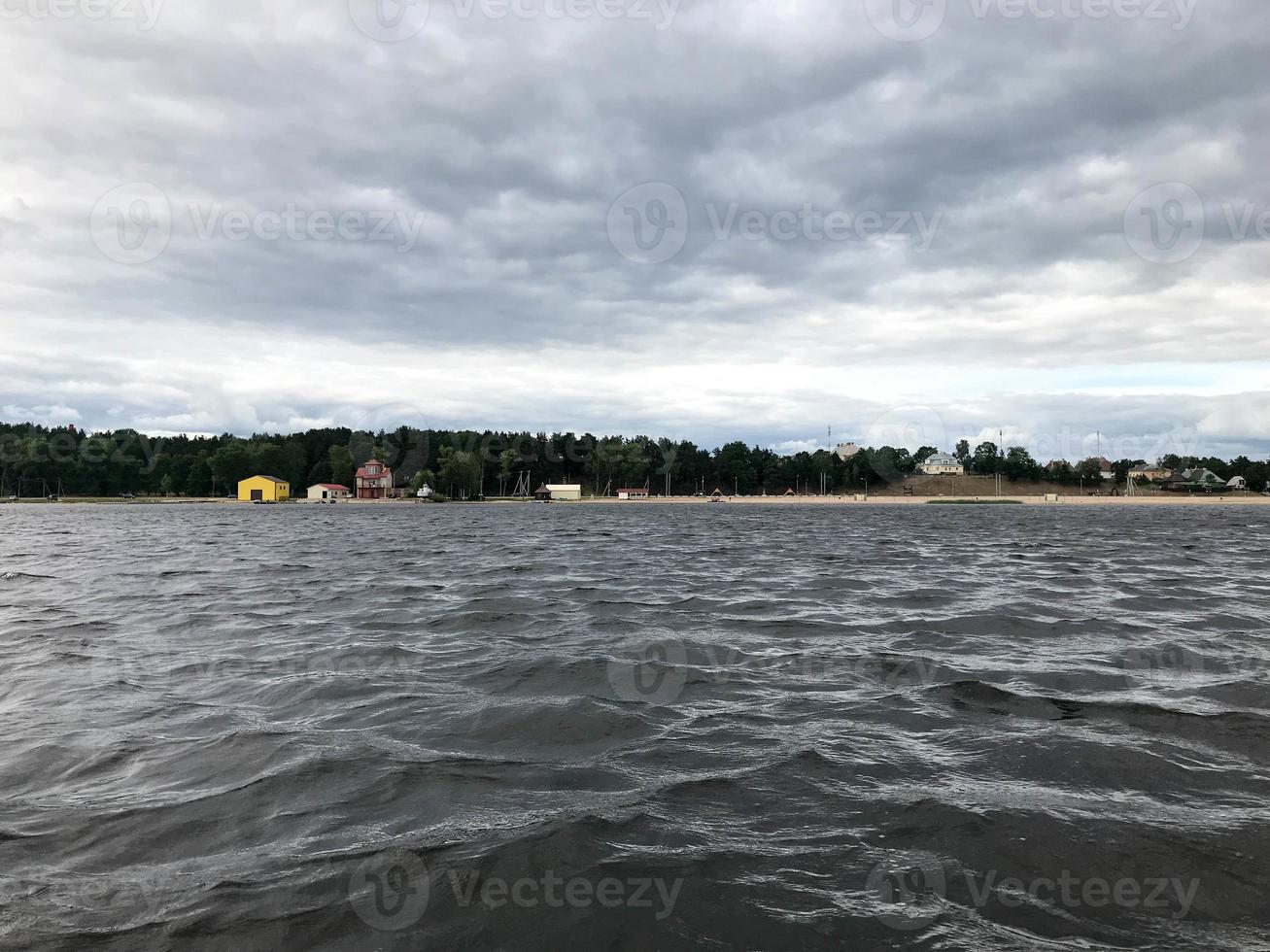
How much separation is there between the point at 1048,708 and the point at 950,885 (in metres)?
5.52

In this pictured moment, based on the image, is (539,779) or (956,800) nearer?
(956,800)

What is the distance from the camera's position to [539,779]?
25.6 ft

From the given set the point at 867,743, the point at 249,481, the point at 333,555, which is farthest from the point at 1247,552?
the point at 249,481

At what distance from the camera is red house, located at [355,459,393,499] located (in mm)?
174125

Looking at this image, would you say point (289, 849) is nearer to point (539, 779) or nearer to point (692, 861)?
point (539, 779)
